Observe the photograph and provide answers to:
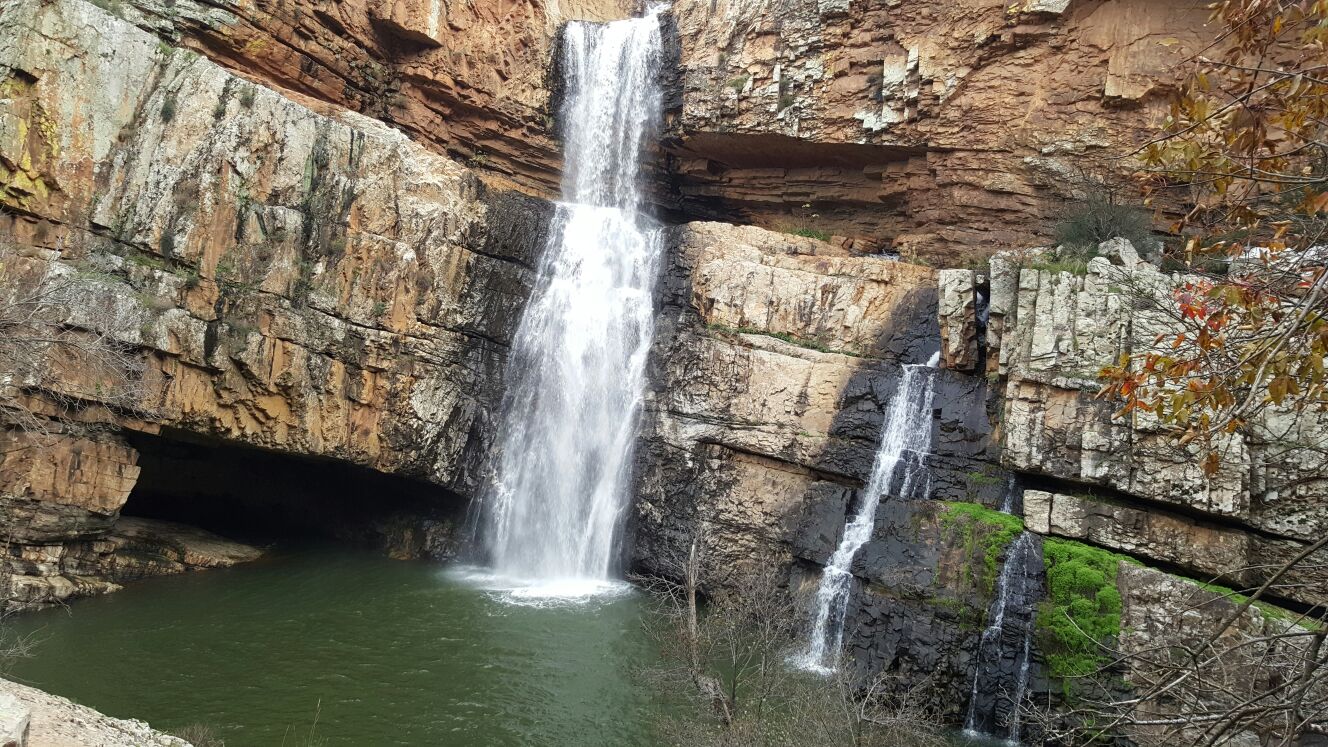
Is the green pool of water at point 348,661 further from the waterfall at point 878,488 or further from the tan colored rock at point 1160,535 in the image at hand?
the tan colored rock at point 1160,535

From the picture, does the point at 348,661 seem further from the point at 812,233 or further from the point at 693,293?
the point at 812,233

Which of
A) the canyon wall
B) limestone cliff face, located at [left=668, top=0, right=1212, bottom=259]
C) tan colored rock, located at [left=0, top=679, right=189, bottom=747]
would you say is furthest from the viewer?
limestone cliff face, located at [left=668, top=0, right=1212, bottom=259]

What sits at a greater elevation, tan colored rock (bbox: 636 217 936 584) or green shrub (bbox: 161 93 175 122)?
green shrub (bbox: 161 93 175 122)

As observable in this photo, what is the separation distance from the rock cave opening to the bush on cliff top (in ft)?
43.8

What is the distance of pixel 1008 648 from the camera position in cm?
1257

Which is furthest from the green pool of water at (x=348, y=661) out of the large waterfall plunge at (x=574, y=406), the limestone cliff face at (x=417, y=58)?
the limestone cliff face at (x=417, y=58)

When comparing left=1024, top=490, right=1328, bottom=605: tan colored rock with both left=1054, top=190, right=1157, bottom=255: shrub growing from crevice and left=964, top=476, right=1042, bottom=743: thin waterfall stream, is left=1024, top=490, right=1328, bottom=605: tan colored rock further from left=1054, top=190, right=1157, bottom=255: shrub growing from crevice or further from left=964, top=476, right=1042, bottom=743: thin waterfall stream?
left=1054, top=190, right=1157, bottom=255: shrub growing from crevice

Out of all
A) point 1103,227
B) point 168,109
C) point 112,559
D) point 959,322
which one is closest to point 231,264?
point 168,109

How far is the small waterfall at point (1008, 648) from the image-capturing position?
40.2 feet

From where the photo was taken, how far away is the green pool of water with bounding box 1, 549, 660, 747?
11.6m

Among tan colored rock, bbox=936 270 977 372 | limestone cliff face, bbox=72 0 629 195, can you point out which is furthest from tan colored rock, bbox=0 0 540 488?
tan colored rock, bbox=936 270 977 372

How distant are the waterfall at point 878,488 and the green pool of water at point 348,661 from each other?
119 inches

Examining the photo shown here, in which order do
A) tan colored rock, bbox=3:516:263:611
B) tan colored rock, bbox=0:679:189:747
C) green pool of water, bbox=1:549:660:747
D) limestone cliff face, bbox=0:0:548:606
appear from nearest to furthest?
tan colored rock, bbox=0:679:189:747, green pool of water, bbox=1:549:660:747, tan colored rock, bbox=3:516:263:611, limestone cliff face, bbox=0:0:548:606

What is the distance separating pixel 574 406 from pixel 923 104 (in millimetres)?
10921
